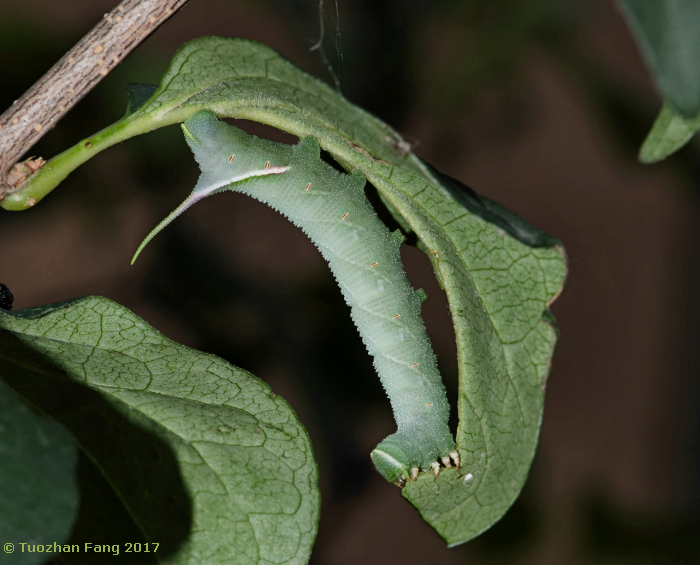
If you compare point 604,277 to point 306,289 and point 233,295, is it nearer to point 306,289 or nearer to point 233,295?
point 306,289

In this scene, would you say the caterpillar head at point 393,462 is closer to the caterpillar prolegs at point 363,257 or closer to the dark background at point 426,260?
the caterpillar prolegs at point 363,257

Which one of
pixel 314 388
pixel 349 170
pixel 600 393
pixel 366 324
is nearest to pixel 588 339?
pixel 600 393

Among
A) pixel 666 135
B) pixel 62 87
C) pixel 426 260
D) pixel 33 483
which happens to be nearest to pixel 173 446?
pixel 33 483

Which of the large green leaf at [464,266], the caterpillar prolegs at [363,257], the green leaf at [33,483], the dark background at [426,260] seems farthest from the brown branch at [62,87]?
the dark background at [426,260]

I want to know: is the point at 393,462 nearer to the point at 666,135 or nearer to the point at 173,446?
the point at 173,446

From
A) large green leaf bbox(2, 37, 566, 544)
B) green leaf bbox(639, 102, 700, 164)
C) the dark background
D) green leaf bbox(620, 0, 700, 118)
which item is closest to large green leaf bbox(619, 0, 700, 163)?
green leaf bbox(620, 0, 700, 118)

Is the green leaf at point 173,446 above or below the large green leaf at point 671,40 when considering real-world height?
below

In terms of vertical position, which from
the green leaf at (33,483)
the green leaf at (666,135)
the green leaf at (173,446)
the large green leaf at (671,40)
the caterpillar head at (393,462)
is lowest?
the caterpillar head at (393,462)
